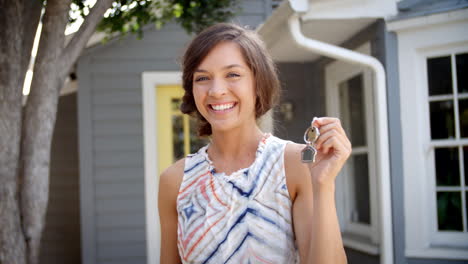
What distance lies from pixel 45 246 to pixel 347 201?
14.0 ft

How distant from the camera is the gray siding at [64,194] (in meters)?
6.64

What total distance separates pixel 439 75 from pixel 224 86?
2.62m

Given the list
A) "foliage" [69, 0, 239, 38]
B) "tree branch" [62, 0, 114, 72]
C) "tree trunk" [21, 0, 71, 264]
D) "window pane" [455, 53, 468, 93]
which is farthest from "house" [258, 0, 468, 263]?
"tree trunk" [21, 0, 71, 264]

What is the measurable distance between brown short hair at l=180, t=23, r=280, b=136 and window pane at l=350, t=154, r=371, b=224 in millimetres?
3226

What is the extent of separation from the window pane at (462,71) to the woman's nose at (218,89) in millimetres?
2602

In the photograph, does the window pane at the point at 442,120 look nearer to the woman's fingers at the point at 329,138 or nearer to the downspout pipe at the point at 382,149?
the downspout pipe at the point at 382,149

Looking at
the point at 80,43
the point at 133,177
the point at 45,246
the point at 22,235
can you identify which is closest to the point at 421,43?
the point at 80,43

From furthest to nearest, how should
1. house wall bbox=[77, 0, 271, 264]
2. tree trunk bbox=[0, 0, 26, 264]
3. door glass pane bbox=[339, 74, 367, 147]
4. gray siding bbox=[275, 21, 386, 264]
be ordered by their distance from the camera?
house wall bbox=[77, 0, 271, 264], gray siding bbox=[275, 21, 386, 264], door glass pane bbox=[339, 74, 367, 147], tree trunk bbox=[0, 0, 26, 264]

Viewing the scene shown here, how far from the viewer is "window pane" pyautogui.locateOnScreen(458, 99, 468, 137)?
3.49m

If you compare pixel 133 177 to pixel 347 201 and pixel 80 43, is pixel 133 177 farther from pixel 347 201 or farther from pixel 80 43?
pixel 80 43

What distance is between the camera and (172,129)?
587cm

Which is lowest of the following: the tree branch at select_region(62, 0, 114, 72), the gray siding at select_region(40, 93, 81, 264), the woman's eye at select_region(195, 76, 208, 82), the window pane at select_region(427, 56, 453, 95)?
the gray siding at select_region(40, 93, 81, 264)

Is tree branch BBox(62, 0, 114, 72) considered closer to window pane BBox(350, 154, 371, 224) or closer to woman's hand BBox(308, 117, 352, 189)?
woman's hand BBox(308, 117, 352, 189)

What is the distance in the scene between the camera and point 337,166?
→ 1.27 metres
